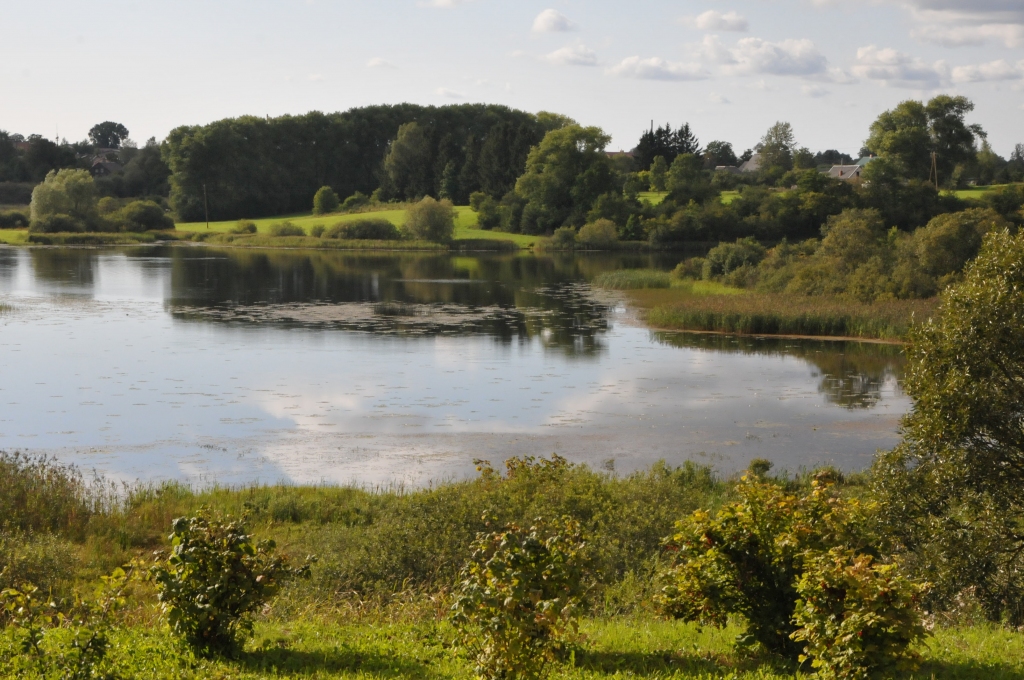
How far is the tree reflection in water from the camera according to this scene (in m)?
23.9

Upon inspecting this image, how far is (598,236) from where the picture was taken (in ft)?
260

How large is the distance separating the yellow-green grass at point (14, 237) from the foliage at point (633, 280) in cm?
5108

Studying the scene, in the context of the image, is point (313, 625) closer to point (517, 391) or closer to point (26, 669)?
point (26, 669)

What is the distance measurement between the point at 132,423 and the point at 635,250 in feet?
204

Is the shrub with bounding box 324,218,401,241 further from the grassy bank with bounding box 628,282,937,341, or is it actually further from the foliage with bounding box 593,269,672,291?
the grassy bank with bounding box 628,282,937,341

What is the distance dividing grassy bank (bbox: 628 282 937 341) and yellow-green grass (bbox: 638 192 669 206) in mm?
53724

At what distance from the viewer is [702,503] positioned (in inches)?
523

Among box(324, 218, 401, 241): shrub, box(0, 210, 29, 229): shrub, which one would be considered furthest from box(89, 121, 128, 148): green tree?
box(324, 218, 401, 241): shrub

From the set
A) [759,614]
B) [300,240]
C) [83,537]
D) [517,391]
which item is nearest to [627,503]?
[759,614]

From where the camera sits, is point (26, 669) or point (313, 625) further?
point (313, 625)

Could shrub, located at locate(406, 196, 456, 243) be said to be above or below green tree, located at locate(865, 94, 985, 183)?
below

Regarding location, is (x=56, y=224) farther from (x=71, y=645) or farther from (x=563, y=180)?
(x=71, y=645)

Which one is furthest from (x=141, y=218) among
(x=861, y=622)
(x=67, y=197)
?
(x=861, y=622)

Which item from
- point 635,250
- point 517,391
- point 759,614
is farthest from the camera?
point 635,250
